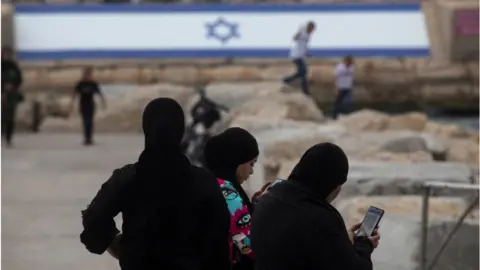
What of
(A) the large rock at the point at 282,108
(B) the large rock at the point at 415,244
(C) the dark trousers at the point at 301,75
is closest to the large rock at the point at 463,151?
(A) the large rock at the point at 282,108

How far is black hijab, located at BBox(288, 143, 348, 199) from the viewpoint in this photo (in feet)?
11.4

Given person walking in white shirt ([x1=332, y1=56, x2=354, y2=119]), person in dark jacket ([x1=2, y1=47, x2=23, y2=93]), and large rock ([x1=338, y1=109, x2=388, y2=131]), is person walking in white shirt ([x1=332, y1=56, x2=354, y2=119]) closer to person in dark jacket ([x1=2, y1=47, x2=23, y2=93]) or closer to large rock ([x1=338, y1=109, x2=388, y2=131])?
large rock ([x1=338, y1=109, x2=388, y2=131])

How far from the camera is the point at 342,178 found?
3504 mm

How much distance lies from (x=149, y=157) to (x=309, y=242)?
2.07 feet

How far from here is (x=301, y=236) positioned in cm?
344

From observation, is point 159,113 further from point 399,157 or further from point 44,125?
point 44,125

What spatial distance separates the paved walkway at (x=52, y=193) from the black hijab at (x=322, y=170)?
4.25m

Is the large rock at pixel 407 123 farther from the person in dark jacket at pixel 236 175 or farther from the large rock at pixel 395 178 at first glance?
the person in dark jacket at pixel 236 175

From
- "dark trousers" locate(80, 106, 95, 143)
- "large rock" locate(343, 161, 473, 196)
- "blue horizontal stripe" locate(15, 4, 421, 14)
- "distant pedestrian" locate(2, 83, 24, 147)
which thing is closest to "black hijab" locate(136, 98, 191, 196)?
"large rock" locate(343, 161, 473, 196)

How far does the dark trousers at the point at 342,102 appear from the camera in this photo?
18.2 m

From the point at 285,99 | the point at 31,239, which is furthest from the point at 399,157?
the point at 285,99

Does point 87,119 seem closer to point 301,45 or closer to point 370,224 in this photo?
point 301,45

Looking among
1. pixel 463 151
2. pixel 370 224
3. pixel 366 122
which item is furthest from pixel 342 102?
pixel 370 224

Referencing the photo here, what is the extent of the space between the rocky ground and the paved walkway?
2 cm
